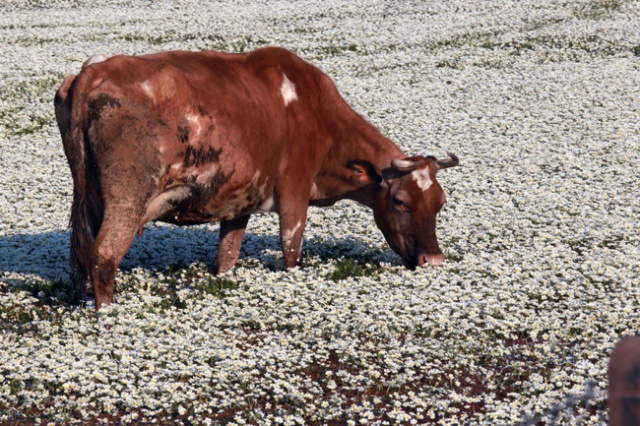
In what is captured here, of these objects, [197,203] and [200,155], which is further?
[197,203]

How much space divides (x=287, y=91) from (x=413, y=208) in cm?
258

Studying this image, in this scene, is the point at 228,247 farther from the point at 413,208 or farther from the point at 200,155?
the point at 413,208

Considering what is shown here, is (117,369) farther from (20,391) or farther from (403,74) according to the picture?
(403,74)

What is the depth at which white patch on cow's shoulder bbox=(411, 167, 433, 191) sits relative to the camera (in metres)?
13.3

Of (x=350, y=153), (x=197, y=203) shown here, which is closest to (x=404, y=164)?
(x=350, y=153)

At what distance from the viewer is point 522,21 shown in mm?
37844

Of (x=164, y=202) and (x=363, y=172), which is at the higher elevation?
(x=164, y=202)

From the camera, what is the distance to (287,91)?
1298 cm

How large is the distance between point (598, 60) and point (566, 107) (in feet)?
20.7

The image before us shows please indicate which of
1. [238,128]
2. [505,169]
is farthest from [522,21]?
[238,128]

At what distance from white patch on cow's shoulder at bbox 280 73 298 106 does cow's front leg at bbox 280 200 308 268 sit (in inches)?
60.7

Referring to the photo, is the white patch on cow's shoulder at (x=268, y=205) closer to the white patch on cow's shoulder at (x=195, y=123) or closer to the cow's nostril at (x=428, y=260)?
the white patch on cow's shoulder at (x=195, y=123)

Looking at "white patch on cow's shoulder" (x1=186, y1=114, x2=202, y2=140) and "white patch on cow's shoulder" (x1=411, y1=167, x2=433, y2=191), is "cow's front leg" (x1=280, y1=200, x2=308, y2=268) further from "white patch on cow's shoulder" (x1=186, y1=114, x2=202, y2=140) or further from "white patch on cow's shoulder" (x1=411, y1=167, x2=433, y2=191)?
"white patch on cow's shoulder" (x1=186, y1=114, x2=202, y2=140)

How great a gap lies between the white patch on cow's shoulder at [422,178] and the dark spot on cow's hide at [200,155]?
3.27 m
